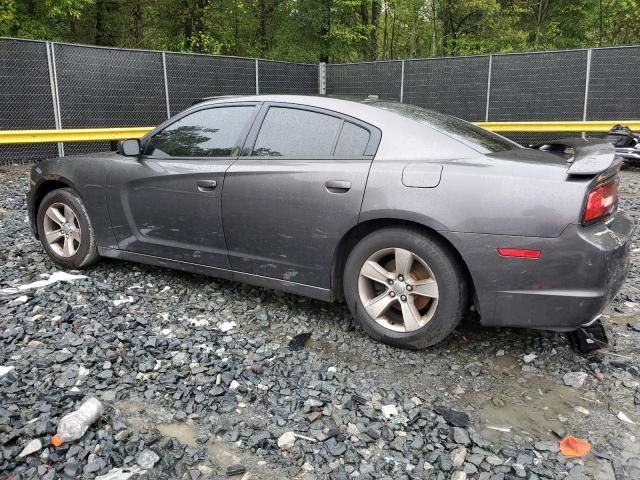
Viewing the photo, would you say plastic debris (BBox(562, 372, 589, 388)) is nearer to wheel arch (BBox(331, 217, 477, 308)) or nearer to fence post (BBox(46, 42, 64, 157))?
wheel arch (BBox(331, 217, 477, 308))

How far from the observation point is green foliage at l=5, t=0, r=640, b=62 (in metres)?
23.1

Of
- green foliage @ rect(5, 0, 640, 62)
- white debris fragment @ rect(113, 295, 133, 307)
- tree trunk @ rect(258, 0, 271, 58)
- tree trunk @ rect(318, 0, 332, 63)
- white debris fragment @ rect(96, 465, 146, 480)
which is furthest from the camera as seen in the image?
tree trunk @ rect(258, 0, 271, 58)

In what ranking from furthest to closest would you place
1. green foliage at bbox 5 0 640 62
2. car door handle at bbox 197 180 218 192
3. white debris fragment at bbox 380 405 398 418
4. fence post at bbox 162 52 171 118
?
green foliage at bbox 5 0 640 62
fence post at bbox 162 52 171 118
car door handle at bbox 197 180 218 192
white debris fragment at bbox 380 405 398 418

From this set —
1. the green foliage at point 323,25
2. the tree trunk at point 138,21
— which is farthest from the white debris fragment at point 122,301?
the tree trunk at point 138,21

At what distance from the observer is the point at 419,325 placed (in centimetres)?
324

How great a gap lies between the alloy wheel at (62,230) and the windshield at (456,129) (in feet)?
9.31

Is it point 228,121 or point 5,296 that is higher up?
point 228,121

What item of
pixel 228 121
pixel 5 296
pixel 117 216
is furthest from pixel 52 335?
pixel 228 121

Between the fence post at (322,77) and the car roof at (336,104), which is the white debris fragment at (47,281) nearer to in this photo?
the car roof at (336,104)

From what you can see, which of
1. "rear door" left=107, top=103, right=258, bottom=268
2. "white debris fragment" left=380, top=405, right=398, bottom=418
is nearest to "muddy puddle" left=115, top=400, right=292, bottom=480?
"white debris fragment" left=380, top=405, right=398, bottom=418

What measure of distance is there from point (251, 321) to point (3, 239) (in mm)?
3488

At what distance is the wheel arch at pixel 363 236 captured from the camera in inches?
123

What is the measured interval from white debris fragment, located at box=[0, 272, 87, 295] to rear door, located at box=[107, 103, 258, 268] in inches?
22.1

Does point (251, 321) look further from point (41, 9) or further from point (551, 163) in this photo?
point (41, 9)
